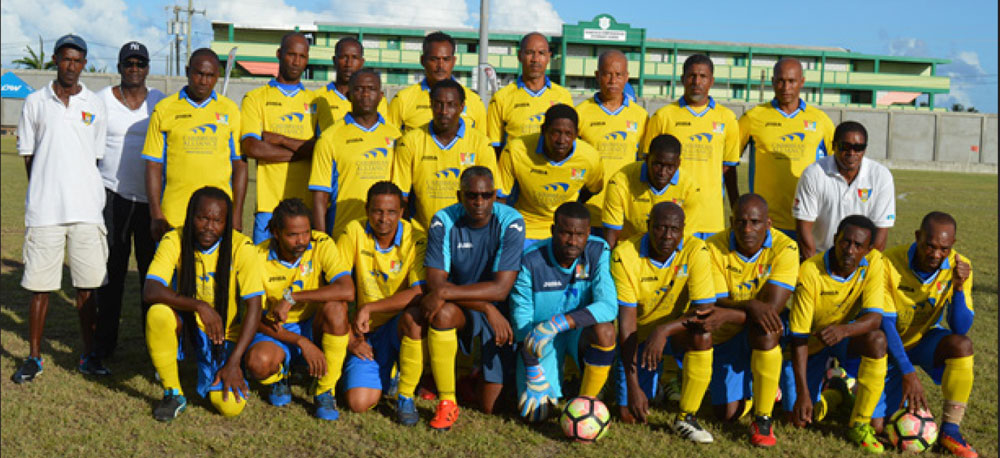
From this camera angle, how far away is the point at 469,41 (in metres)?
58.1

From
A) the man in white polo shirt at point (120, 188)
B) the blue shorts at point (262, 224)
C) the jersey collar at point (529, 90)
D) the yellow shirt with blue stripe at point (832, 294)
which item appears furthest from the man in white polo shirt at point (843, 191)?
the man in white polo shirt at point (120, 188)

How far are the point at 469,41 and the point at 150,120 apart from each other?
53.7m

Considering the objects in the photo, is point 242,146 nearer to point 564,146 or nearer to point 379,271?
point 379,271

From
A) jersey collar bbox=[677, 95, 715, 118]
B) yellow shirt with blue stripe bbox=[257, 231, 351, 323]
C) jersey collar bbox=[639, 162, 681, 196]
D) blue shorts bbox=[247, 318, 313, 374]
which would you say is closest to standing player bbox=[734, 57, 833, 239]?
jersey collar bbox=[677, 95, 715, 118]

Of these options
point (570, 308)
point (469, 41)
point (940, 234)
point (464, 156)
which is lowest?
point (570, 308)

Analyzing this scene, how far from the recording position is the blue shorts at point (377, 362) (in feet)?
17.2

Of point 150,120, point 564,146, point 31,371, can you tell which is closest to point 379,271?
point 564,146

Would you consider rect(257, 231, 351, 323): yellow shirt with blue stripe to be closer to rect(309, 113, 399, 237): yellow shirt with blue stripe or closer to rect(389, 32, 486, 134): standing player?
rect(309, 113, 399, 237): yellow shirt with blue stripe

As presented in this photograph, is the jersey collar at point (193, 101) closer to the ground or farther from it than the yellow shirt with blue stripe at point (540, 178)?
farther from it

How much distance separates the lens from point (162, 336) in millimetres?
4898

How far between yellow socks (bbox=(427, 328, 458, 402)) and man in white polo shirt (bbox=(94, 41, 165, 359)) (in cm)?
244

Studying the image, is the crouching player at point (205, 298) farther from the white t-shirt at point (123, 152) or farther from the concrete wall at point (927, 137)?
the concrete wall at point (927, 137)

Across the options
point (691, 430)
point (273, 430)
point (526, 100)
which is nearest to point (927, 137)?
point (526, 100)

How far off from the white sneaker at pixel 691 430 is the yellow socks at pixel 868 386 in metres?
0.86
